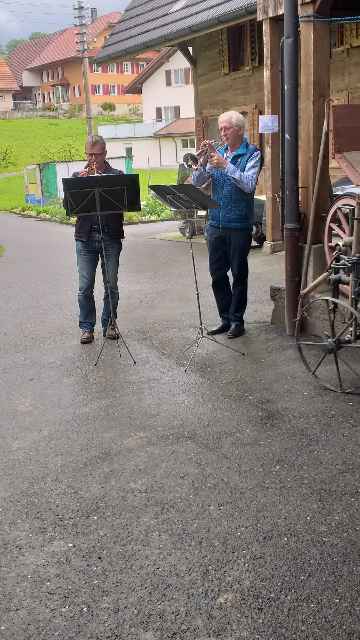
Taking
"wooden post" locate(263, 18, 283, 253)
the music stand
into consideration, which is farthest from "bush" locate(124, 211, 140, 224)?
the music stand

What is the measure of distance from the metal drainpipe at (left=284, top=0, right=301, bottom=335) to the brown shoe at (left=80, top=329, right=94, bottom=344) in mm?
1926

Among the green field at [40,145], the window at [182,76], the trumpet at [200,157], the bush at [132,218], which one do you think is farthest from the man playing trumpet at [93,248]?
the window at [182,76]

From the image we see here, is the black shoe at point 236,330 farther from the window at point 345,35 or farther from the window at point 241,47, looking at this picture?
the window at point 241,47

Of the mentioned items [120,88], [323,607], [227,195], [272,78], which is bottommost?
[323,607]

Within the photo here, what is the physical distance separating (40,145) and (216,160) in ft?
168

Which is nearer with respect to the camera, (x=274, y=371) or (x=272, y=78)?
(x=274, y=371)

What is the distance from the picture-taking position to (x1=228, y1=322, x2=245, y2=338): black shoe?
705 centimetres

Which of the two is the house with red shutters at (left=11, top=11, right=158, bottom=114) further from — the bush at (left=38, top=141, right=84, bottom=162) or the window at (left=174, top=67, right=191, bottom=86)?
the bush at (left=38, top=141, right=84, bottom=162)

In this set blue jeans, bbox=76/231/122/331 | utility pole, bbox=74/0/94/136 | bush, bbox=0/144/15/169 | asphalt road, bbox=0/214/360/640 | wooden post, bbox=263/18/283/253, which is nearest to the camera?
asphalt road, bbox=0/214/360/640

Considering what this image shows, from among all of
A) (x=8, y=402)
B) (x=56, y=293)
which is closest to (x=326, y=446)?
(x=8, y=402)

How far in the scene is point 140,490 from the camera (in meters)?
4.05

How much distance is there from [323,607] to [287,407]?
7.62ft

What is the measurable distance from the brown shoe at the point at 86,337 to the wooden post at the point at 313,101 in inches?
93.2

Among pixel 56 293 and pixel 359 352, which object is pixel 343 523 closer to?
pixel 359 352
